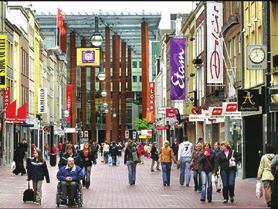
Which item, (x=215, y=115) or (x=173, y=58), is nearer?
(x=215, y=115)

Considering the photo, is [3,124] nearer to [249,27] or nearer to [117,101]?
[249,27]

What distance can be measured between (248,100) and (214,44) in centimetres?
1184

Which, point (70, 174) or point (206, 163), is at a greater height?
point (206, 163)

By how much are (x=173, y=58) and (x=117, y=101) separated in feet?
211

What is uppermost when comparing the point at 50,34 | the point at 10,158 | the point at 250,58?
the point at 50,34

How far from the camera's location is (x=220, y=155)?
22.3 m

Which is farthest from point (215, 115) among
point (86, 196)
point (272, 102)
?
point (86, 196)

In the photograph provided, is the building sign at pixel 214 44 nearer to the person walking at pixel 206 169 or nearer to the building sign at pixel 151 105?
the person walking at pixel 206 169

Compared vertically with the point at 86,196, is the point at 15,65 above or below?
above

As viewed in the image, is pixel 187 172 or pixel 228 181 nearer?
pixel 228 181

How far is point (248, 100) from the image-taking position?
93.7 ft

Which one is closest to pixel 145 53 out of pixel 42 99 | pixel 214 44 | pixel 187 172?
pixel 42 99

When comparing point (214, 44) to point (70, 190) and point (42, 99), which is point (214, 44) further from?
point (42, 99)

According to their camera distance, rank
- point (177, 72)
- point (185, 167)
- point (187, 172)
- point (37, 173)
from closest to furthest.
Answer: point (37, 173)
point (187, 172)
point (185, 167)
point (177, 72)
